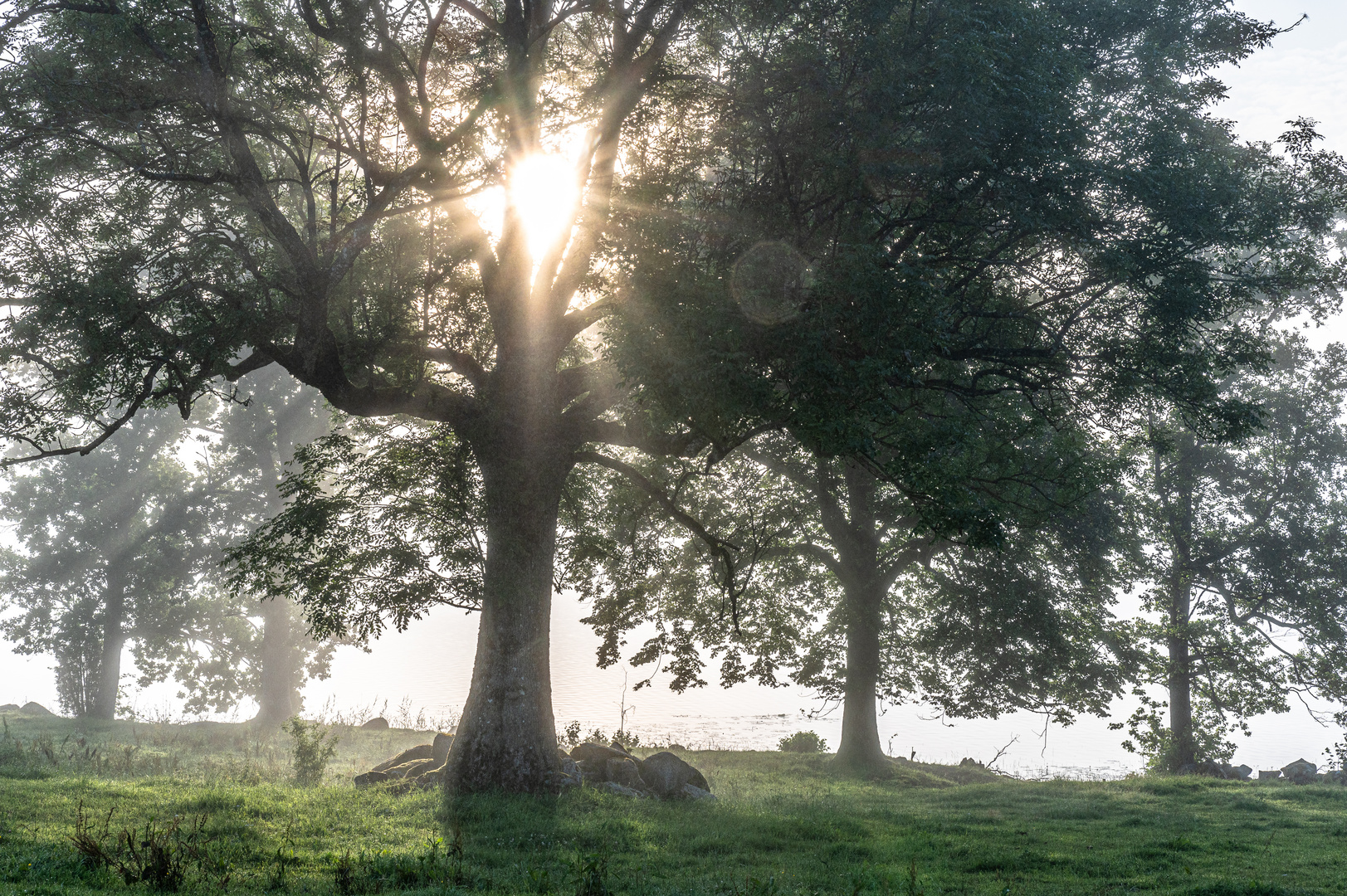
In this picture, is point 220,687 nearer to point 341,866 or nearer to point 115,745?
point 115,745

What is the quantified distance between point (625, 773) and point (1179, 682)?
20036mm

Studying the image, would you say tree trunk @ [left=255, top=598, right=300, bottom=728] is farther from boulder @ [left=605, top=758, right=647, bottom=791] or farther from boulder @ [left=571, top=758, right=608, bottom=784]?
boulder @ [left=605, top=758, right=647, bottom=791]

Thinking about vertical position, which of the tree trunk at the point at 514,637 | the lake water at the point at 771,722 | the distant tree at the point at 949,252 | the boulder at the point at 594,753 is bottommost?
the lake water at the point at 771,722

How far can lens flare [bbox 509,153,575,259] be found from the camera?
17078 millimetres

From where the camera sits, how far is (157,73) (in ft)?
Result: 50.1

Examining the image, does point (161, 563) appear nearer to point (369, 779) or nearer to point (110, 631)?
point (110, 631)

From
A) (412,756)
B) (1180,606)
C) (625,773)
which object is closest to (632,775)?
(625,773)

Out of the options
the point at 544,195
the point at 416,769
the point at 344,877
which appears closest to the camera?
the point at 344,877

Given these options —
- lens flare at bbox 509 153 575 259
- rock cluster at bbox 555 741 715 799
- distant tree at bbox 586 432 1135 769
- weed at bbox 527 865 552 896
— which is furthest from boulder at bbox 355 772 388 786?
lens flare at bbox 509 153 575 259

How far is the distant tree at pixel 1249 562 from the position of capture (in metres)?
27.1

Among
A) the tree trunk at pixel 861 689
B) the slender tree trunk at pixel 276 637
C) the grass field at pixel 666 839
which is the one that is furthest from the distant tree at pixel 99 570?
the tree trunk at pixel 861 689

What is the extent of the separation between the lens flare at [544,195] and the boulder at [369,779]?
10.9 m

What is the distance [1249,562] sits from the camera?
27953 millimetres

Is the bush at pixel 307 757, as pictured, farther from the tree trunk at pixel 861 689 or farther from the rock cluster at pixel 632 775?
the tree trunk at pixel 861 689
